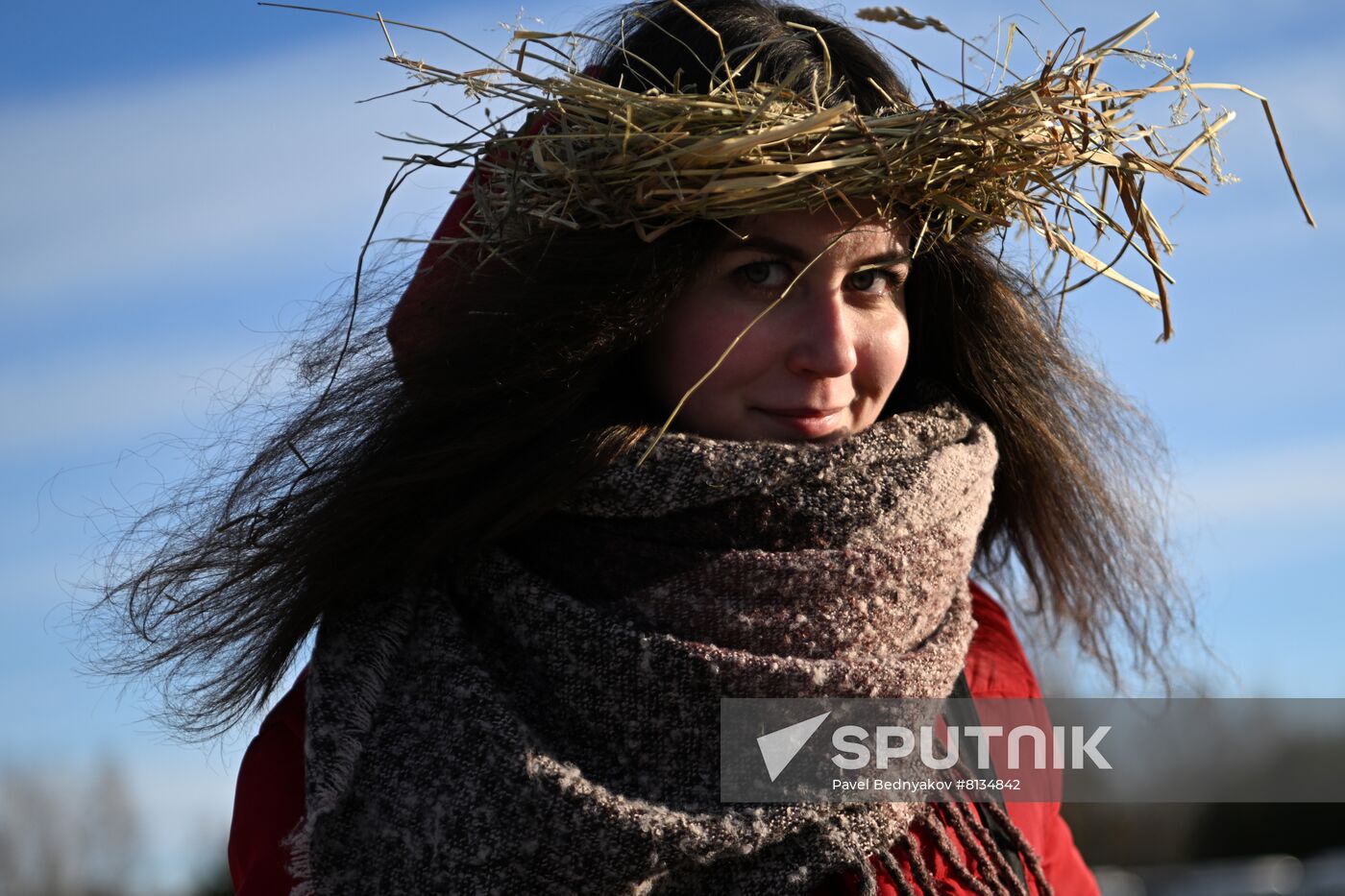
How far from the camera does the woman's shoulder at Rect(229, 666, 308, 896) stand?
6.57 feet

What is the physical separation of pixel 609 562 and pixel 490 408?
0.31 metres

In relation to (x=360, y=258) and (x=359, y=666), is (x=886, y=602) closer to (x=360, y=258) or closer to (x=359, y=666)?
(x=359, y=666)

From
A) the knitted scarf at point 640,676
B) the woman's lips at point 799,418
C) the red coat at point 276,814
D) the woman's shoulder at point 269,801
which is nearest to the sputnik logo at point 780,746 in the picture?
the knitted scarf at point 640,676

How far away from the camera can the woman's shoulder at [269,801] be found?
2002mm

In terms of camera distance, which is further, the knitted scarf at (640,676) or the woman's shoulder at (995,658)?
the woman's shoulder at (995,658)

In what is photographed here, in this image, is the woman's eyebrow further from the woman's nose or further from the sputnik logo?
the sputnik logo

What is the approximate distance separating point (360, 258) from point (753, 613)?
2.88ft

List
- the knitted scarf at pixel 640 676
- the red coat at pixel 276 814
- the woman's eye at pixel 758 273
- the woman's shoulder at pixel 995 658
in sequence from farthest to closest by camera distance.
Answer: the woman's shoulder at pixel 995 658 → the woman's eye at pixel 758 273 → the red coat at pixel 276 814 → the knitted scarf at pixel 640 676

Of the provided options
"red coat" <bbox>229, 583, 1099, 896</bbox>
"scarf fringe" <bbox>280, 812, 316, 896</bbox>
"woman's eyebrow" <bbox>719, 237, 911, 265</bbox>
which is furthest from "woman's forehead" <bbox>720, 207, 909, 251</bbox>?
"scarf fringe" <bbox>280, 812, 316, 896</bbox>

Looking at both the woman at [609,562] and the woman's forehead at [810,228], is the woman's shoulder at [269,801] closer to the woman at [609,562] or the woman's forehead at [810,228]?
the woman at [609,562]

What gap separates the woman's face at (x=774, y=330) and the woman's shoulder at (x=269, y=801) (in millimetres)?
776

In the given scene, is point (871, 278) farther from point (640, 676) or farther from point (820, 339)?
point (640, 676)

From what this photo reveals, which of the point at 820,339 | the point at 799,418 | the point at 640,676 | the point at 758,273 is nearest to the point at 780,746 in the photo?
the point at 640,676

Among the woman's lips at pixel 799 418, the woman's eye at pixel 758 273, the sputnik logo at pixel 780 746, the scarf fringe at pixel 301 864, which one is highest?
the woman's eye at pixel 758 273
